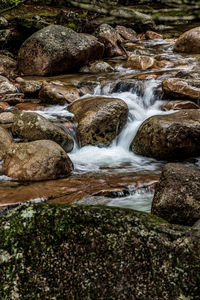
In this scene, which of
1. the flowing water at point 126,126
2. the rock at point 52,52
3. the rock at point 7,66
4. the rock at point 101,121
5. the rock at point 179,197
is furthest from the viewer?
the rock at point 7,66

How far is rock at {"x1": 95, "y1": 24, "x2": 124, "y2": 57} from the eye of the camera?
47.9 ft

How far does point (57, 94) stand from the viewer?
30.4 feet

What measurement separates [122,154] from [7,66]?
24.8ft

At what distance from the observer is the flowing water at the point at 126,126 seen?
16.8ft

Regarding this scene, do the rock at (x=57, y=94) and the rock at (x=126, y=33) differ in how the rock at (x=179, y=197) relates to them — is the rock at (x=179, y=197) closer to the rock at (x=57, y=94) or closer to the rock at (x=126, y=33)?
the rock at (x=57, y=94)

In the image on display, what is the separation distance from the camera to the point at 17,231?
6.21 ft

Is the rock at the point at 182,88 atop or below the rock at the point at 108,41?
below

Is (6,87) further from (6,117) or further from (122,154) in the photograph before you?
(122,154)

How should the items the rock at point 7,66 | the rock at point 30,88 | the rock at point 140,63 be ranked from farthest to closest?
the rock at point 140,63
the rock at point 7,66
the rock at point 30,88

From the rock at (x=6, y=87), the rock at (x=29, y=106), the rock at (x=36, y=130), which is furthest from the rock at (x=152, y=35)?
the rock at (x=36, y=130)

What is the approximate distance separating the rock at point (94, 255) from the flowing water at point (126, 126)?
287cm

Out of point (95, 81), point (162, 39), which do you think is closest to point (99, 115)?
point (95, 81)

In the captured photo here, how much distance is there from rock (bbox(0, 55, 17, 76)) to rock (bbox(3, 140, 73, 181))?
7005 millimetres

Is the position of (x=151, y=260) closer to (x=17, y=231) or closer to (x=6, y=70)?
(x=17, y=231)
